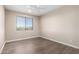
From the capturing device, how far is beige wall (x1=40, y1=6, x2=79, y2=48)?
2.89 metres

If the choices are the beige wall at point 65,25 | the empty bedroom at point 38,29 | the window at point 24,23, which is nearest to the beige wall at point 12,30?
the empty bedroom at point 38,29

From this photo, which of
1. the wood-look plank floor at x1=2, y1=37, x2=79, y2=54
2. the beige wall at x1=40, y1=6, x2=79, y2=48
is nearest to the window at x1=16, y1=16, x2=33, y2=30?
the beige wall at x1=40, y1=6, x2=79, y2=48

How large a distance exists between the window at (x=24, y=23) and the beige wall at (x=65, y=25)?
182 cm

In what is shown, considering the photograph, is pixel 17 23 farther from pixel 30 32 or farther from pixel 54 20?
pixel 54 20

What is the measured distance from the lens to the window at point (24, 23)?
493cm

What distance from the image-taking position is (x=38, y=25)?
611 centimetres

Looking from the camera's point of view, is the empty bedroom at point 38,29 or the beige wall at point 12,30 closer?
the empty bedroom at point 38,29

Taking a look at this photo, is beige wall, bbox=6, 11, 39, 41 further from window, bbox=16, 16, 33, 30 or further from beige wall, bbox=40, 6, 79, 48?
beige wall, bbox=40, 6, 79, 48

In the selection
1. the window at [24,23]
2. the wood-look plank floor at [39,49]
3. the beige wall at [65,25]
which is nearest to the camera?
the wood-look plank floor at [39,49]

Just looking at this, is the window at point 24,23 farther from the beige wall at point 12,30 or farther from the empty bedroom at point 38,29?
the beige wall at point 12,30

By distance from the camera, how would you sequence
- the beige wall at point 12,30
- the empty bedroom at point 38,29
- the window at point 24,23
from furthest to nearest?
the window at point 24,23, the beige wall at point 12,30, the empty bedroom at point 38,29

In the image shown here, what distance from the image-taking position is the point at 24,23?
209 inches

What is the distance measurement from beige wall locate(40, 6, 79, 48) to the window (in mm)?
1817
